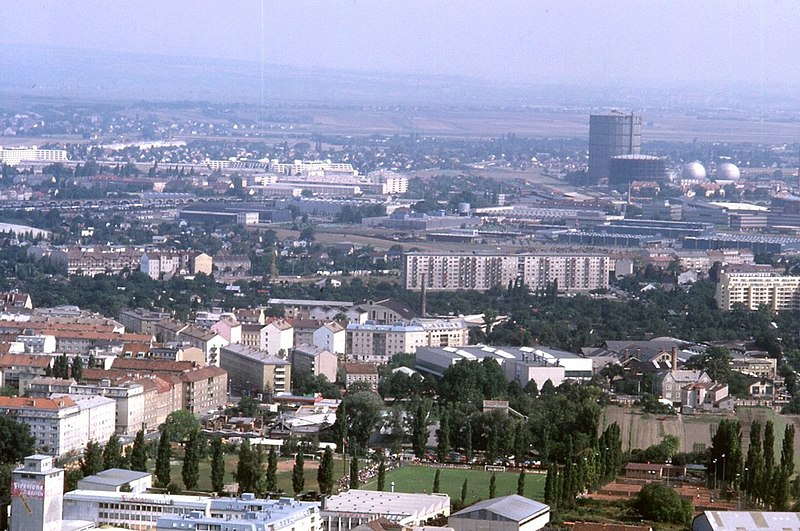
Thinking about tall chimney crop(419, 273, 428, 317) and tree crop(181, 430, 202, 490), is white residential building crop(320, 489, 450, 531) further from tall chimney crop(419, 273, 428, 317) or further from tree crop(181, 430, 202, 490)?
tall chimney crop(419, 273, 428, 317)

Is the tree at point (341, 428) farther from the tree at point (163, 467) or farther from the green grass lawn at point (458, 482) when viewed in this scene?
the tree at point (163, 467)

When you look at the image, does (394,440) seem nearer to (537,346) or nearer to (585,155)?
(537,346)

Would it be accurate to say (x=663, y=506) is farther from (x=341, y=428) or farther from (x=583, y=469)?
(x=341, y=428)

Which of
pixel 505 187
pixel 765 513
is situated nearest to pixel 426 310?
pixel 765 513

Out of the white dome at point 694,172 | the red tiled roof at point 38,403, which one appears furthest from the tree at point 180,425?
the white dome at point 694,172

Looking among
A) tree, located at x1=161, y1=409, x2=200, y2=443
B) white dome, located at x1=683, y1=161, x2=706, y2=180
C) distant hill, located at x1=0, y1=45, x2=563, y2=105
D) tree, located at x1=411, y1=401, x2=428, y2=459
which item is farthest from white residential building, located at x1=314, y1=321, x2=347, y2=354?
distant hill, located at x1=0, y1=45, x2=563, y2=105

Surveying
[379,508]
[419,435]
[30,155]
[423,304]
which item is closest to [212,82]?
[30,155]
